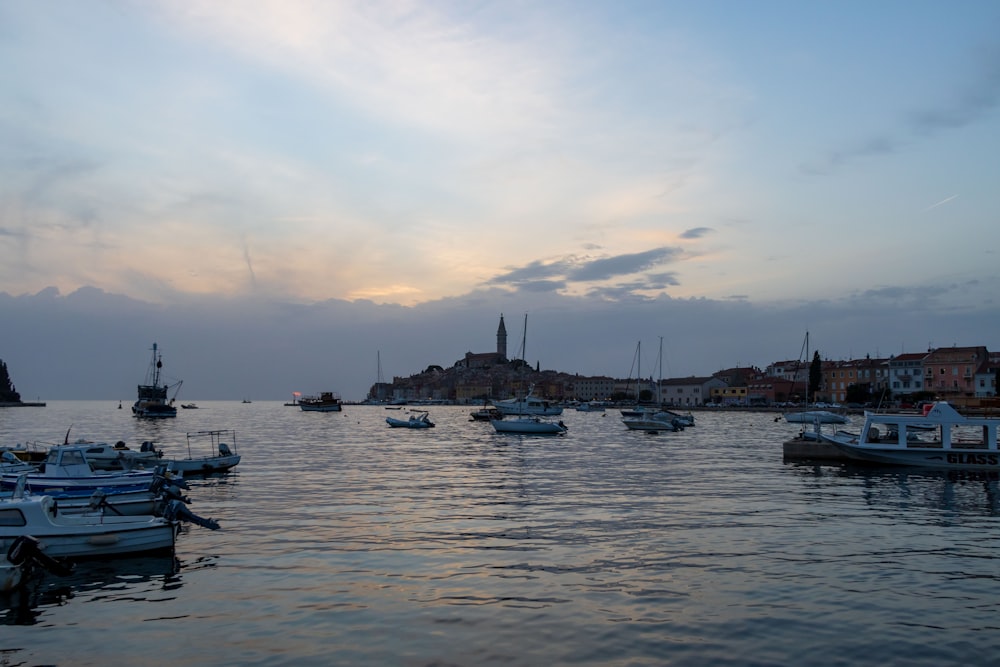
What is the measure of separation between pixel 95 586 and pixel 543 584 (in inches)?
432

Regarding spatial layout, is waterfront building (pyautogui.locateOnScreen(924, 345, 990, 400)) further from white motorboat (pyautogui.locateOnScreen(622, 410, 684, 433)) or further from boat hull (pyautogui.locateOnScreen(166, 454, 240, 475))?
boat hull (pyautogui.locateOnScreen(166, 454, 240, 475))

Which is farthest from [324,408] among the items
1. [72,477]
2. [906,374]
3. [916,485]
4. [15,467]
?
[916,485]

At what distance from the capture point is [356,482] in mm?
38531

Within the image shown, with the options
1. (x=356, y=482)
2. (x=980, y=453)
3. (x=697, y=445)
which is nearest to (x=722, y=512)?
(x=356, y=482)

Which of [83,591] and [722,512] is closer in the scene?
[83,591]

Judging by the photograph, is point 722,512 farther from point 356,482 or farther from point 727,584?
point 356,482

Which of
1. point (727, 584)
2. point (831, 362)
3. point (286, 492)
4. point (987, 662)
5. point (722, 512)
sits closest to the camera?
point (987, 662)

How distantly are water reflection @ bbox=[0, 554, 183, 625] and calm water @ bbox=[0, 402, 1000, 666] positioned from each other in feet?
0.30

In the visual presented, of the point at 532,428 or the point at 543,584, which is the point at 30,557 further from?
the point at 532,428

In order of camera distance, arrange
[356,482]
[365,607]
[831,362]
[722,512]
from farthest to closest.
→ [831,362]
[356,482]
[722,512]
[365,607]

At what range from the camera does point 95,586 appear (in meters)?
18.3

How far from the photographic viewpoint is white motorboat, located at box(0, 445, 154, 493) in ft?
98.6

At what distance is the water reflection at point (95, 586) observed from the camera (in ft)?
53.7

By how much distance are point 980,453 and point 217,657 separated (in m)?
44.6
